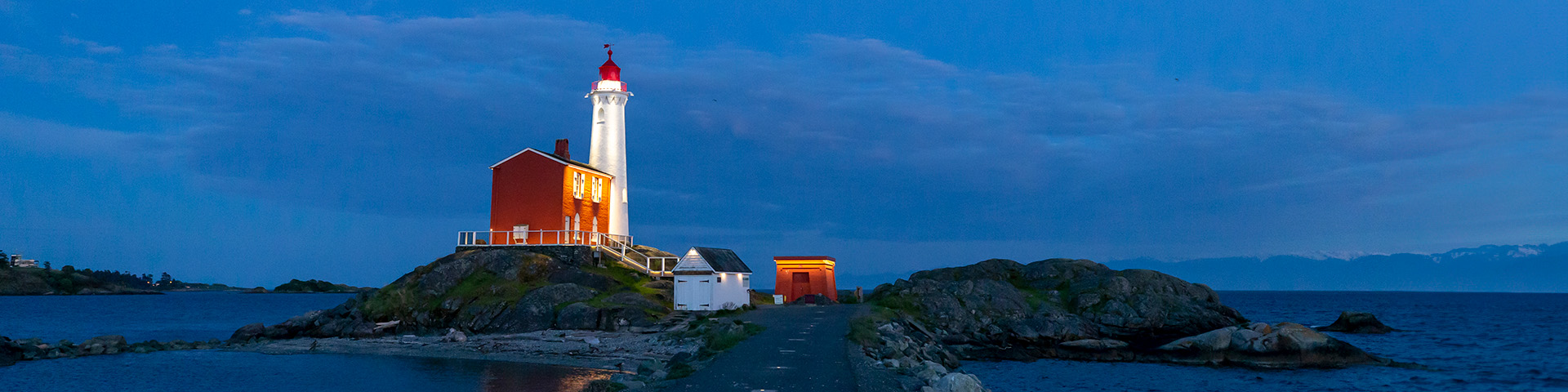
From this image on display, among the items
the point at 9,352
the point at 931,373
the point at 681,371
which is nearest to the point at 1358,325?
the point at 931,373

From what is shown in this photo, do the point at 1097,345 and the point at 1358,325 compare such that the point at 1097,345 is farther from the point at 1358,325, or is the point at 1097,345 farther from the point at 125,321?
the point at 125,321

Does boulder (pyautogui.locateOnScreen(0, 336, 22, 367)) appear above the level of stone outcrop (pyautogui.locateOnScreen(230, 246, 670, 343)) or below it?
below

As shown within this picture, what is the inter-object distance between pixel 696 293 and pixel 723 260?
8.73 ft

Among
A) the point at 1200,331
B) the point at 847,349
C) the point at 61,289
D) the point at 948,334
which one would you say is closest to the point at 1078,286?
the point at 1200,331

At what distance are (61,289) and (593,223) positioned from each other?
138 meters

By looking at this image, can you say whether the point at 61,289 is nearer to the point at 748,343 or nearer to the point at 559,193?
the point at 559,193

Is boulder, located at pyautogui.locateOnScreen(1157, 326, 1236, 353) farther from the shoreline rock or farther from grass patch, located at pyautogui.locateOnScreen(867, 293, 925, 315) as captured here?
the shoreline rock

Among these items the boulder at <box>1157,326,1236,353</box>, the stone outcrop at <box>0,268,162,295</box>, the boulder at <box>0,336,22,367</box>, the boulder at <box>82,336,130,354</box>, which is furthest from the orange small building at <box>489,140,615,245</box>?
the stone outcrop at <box>0,268,162,295</box>

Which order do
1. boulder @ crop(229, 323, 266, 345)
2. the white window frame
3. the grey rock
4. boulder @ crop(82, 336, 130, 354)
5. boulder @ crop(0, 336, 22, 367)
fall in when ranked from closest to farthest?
boulder @ crop(0, 336, 22, 367) < boulder @ crop(82, 336, 130, 354) < the grey rock < boulder @ crop(229, 323, 266, 345) < the white window frame

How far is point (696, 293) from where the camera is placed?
1622 inches

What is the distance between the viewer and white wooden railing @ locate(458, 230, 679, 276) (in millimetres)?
49219

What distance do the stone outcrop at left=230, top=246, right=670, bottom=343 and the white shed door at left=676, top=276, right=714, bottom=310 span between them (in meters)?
1.21

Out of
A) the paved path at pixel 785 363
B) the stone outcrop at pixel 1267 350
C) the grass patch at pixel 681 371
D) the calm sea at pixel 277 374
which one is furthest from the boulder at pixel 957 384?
the stone outcrop at pixel 1267 350

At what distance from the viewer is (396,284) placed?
44.2 meters
